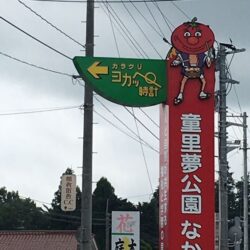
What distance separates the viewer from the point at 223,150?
2711 cm

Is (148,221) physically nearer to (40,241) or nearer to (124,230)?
(40,241)

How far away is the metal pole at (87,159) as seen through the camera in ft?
67.8

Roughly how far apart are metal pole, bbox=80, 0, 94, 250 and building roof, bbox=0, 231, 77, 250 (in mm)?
33783

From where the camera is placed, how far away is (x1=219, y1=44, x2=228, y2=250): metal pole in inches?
1059

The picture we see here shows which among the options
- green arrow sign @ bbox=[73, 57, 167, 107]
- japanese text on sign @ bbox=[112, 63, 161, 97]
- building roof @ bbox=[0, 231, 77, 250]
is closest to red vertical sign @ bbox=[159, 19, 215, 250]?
green arrow sign @ bbox=[73, 57, 167, 107]

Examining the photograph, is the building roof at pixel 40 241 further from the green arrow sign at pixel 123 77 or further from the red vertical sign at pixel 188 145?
the green arrow sign at pixel 123 77

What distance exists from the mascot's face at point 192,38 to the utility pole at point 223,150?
6193 millimetres

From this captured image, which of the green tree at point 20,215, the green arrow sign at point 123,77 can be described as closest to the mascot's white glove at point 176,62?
the green arrow sign at point 123,77

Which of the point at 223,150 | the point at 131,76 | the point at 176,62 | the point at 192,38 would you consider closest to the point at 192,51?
the point at 192,38

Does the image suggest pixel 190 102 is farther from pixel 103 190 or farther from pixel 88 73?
pixel 103 190

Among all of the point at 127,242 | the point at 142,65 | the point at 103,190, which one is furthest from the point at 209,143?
the point at 103,190

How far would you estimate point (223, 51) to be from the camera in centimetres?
2830

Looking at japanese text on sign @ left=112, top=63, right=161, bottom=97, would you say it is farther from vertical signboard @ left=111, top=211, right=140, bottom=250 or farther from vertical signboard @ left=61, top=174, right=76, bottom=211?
vertical signboard @ left=111, top=211, right=140, bottom=250

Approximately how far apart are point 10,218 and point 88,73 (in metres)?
68.6
